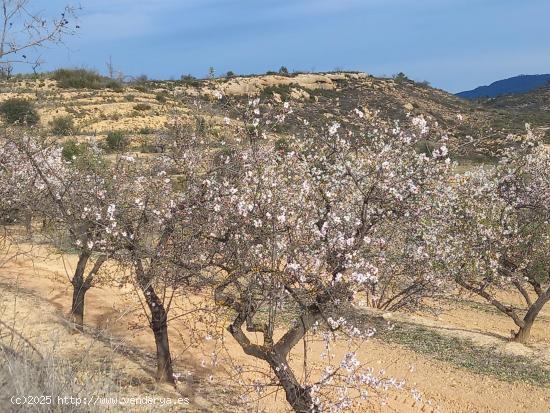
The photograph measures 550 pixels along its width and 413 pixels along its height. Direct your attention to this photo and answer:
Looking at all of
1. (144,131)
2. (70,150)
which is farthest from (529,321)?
(144,131)

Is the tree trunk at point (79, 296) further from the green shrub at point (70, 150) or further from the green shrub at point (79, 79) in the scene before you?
the green shrub at point (79, 79)

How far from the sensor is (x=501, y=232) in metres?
14.4

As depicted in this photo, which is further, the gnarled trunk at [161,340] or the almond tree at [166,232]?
the gnarled trunk at [161,340]

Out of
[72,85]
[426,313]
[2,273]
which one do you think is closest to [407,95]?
[72,85]

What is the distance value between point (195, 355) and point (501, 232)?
834cm

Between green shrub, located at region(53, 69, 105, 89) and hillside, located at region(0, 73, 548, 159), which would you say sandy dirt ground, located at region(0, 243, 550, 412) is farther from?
green shrub, located at region(53, 69, 105, 89)

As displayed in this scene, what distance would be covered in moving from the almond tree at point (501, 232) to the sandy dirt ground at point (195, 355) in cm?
129

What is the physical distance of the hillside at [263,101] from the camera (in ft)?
27.0

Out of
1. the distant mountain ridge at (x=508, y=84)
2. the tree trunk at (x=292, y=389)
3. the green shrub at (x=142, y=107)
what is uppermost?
the distant mountain ridge at (x=508, y=84)

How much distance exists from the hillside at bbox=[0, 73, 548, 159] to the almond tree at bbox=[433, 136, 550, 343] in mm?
1401

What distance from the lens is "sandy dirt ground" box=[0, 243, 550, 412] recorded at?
28.0 ft

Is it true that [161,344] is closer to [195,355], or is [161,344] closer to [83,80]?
[195,355]

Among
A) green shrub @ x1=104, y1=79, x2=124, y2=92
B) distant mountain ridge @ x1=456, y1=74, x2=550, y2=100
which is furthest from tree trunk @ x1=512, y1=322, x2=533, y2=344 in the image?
distant mountain ridge @ x1=456, y1=74, x2=550, y2=100

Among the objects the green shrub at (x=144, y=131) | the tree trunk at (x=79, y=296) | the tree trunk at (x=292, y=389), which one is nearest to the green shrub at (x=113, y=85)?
the green shrub at (x=144, y=131)
